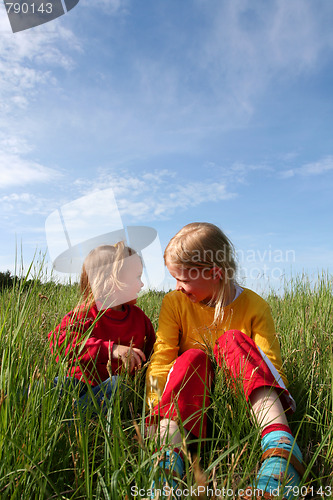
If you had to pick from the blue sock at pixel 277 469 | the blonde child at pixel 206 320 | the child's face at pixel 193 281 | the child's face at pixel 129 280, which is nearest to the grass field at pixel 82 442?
the blue sock at pixel 277 469

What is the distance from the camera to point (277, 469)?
4.53 ft

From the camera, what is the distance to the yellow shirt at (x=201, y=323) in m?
2.24

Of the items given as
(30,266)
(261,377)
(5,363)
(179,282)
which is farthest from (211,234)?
(5,363)

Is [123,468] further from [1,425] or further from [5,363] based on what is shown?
[5,363]

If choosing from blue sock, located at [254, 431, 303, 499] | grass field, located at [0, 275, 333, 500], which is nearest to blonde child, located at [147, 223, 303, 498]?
grass field, located at [0, 275, 333, 500]

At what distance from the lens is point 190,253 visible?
7.59ft

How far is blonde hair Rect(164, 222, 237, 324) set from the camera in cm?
231

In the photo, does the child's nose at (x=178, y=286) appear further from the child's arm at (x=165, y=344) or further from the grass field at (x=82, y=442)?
the grass field at (x=82, y=442)

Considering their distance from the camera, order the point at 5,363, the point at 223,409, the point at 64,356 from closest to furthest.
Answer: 1. the point at 5,363
2. the point at 64,356
3. the point at 223,409

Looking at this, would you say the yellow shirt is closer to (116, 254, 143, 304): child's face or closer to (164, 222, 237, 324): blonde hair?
(164, 222, 237, 324): blonde hair

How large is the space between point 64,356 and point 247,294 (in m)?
1.24

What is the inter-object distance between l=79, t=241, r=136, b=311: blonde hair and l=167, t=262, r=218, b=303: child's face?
1.13 feet

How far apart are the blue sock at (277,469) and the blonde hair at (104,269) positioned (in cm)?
123

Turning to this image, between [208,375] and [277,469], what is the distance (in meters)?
0.56
